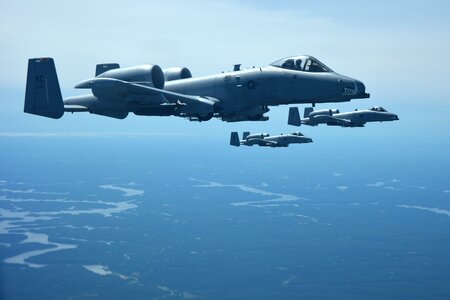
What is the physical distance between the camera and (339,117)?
89.8 m

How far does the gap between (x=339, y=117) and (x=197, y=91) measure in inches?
2046

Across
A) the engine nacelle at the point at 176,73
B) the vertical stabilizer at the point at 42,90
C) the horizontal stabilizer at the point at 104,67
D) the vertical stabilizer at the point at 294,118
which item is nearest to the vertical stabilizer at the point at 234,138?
the vertical stabilizer at the point at 294,118

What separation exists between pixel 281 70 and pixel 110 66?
1295cm

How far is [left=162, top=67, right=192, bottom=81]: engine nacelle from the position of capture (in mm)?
44500

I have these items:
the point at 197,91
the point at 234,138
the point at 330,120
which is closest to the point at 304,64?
the point at 197,91

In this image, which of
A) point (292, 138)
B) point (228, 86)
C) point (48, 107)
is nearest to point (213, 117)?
point (228, 86)

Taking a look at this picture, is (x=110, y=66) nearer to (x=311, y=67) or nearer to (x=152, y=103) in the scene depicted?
(x=152, y=103)

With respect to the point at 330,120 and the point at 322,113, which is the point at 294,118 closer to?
the point at 330,120

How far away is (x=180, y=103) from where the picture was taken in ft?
129

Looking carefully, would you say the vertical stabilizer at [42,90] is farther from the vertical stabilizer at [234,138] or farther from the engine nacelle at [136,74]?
the vertical stabilizer at [234,138]

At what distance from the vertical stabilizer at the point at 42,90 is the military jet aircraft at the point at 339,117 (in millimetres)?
41793

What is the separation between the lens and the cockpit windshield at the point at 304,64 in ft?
139

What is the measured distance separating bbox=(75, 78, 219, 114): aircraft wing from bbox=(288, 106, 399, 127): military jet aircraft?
3693cm

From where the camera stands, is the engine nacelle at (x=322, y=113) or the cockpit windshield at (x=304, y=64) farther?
the engine nacelle at (x=322, y=113)
